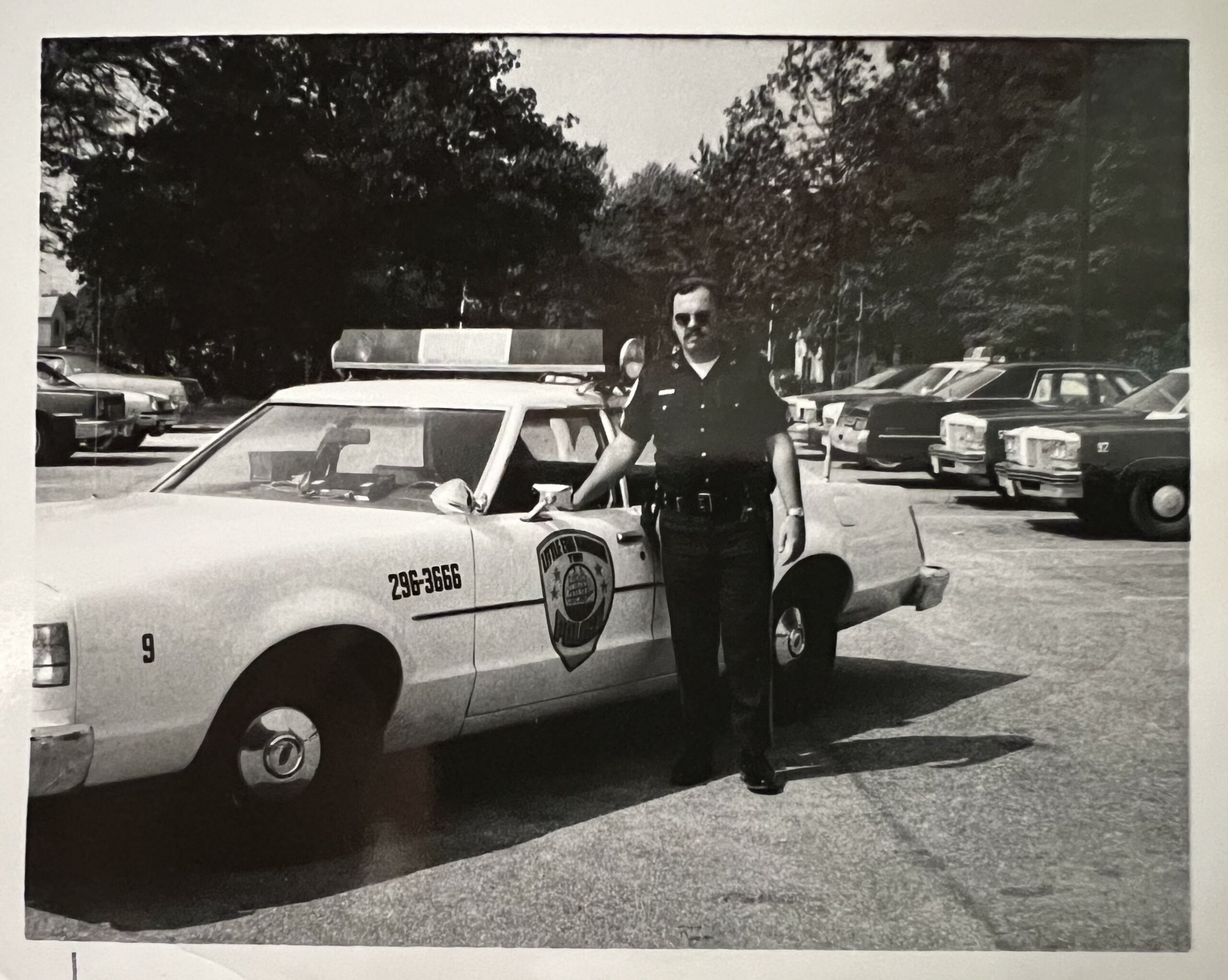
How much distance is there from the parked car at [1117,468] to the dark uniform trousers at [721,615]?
33.8 inches

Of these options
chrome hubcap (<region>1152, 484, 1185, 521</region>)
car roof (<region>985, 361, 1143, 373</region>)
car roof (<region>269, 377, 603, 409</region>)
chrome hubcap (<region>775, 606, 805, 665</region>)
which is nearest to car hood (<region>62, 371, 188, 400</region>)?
car roof (<region>269, 377, 603, 409</region>)

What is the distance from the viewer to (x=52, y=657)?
3162 millimetres

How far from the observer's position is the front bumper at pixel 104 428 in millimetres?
3787

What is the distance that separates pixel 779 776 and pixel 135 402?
2291 millimetres

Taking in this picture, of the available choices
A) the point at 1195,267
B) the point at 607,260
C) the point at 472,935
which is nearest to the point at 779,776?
the point at 472,935

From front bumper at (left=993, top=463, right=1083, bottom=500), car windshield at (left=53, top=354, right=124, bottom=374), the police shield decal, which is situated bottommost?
the police shield decal

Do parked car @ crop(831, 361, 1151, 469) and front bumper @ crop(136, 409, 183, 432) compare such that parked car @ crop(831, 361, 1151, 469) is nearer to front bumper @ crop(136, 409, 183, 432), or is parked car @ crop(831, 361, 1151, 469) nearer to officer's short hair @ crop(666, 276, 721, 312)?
officer's short hair @ crop(666, 276, 721, 312)

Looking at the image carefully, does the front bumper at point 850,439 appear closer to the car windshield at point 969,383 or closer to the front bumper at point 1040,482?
the car windshield at point 969,383

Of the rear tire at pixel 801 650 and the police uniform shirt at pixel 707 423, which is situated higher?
the police uniform shirt at pixel 707 423

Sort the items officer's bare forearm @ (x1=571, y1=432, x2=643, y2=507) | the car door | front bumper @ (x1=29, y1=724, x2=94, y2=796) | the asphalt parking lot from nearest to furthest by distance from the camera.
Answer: front bumper @ (x1=29, y1=724, x2=94, y2=796), the car door, the asphalt parking lot, officer's bare forearm @ (x1=571, y1=432, x2=643, y2=507)

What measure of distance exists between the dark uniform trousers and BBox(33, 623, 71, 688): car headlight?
5.50ft

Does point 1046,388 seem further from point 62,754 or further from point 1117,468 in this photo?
point 62,754

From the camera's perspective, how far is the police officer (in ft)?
12.4

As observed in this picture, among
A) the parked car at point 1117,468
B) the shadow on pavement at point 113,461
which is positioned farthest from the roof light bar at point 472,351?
the parked car at point 1117,468
